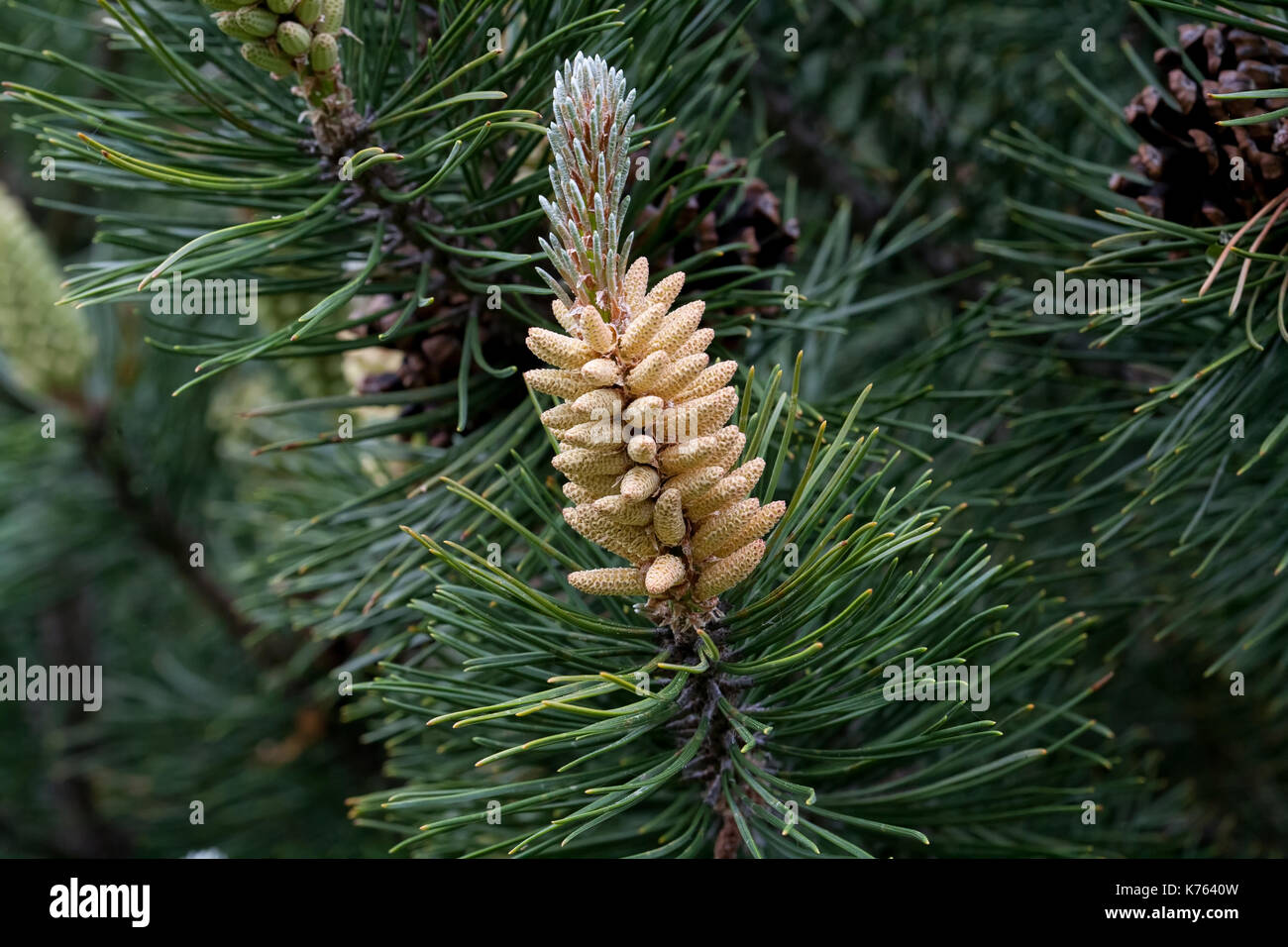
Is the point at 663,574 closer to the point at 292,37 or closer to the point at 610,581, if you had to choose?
the point at 610,581

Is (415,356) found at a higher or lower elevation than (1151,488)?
higher

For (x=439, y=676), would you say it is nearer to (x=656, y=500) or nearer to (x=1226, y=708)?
(x=656, y=500)

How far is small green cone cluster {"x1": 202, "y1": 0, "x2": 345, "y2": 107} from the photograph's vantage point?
0.57m

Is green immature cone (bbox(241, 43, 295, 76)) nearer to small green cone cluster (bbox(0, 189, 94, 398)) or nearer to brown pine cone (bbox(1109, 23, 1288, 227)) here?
brown pine cone (bbox(1109, 23, 1288, 227))

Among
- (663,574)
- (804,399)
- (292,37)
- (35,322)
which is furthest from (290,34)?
(35,322)

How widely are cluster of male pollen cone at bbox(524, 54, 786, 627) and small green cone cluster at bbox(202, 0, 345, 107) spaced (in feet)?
0.57

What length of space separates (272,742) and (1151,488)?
3.54 feet

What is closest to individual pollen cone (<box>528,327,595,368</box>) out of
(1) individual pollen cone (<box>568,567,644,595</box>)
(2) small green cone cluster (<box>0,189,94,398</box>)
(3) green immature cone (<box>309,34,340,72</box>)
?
(1) individual pollen cone (<box>568,567,644,595</box>)

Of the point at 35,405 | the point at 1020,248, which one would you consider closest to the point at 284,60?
the point at 1020,248

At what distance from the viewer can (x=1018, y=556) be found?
948 millimetres

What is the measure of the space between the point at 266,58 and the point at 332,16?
0.04 meters

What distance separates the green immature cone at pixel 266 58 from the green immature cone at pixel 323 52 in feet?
0.05
